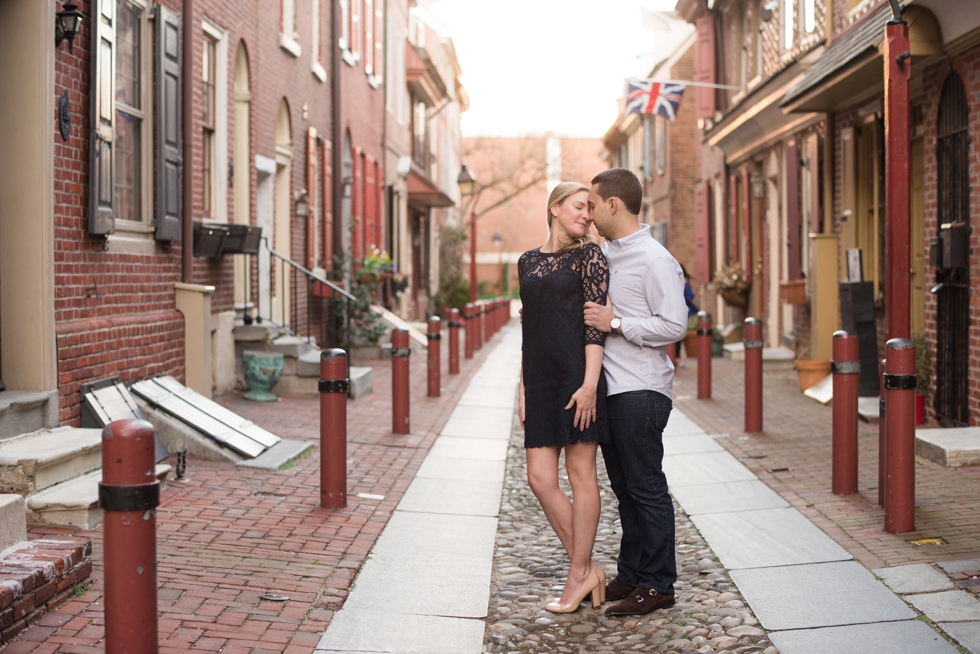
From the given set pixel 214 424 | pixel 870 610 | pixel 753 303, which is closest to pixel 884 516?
pixel 870 610

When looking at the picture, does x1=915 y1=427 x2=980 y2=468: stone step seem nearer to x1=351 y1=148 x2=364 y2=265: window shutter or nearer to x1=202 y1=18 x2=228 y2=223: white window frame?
x1=202 y1=18 x2=228 y2=223: white window frame

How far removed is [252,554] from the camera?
5.29m

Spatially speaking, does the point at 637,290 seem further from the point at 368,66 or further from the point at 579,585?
the point at 368,66

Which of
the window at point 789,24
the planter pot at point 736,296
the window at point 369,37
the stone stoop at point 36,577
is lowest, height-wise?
the stone stoop at point 36,577

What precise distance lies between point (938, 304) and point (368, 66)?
13.5 metres

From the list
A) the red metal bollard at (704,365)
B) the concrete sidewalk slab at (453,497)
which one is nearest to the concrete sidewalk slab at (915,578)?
the concrete sidewalk slab at (453,497)

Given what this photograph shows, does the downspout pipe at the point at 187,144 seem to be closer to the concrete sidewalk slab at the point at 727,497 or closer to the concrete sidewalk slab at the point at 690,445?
the concrete sidewalk slab at the point at 690,445

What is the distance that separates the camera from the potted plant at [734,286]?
19281 mm

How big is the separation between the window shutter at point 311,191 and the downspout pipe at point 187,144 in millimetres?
Answer: 5874

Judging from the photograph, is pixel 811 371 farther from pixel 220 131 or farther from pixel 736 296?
pixel 736 296

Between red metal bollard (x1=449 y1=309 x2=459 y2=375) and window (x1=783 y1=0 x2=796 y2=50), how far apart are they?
6018 millimetres

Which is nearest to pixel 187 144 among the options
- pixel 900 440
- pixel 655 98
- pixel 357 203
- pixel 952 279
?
pixel 900 440

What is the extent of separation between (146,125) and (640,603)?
19.3ft

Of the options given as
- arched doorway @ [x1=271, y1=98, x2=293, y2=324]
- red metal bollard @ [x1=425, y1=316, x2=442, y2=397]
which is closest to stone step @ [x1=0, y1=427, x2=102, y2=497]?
red metal bollard @ [x1=425, y1=316, x2=442, y2=397]
